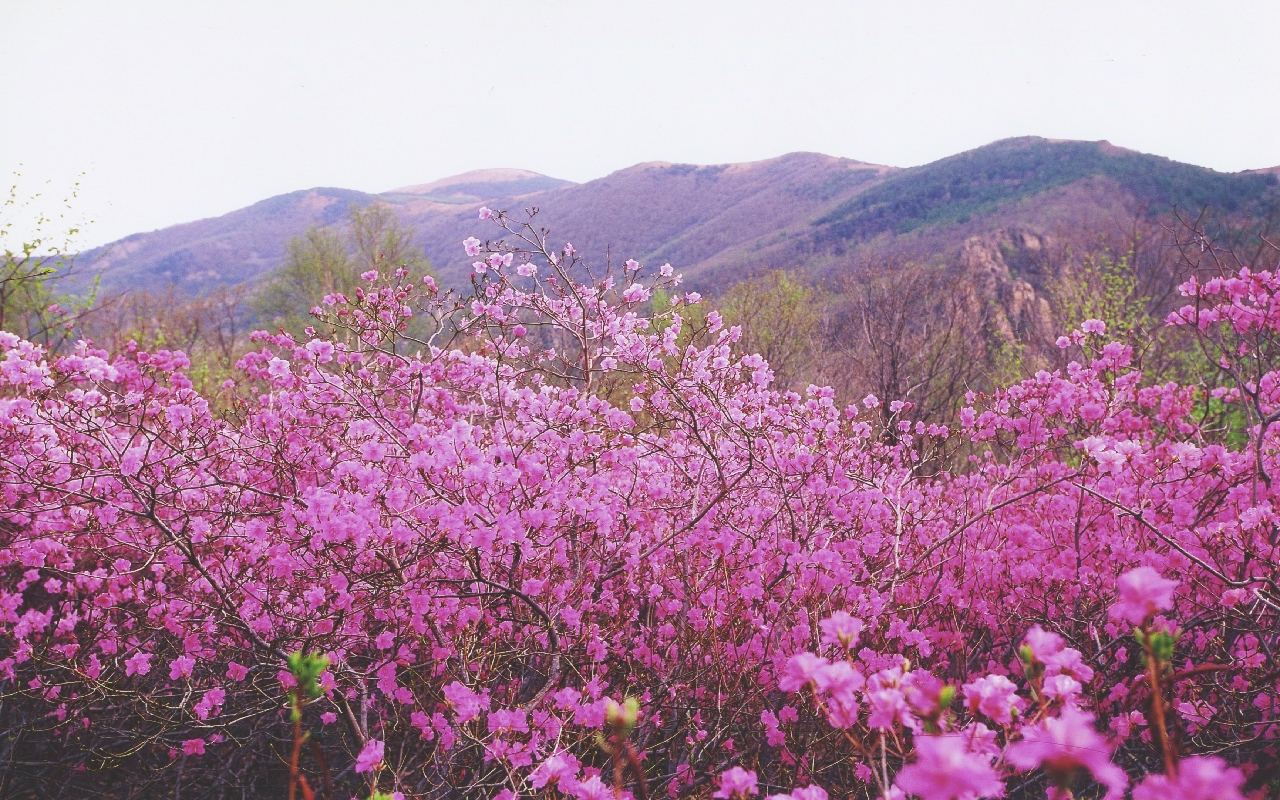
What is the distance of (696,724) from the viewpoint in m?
3.88

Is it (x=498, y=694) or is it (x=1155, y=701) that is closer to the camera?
(x=1155, y=701)

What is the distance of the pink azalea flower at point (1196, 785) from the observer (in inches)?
33.1

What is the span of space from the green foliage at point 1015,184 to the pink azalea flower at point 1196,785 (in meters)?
56.6

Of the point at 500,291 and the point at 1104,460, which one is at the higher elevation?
the point at 500,291

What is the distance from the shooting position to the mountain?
155ft

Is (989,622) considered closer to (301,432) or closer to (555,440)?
(555,440)

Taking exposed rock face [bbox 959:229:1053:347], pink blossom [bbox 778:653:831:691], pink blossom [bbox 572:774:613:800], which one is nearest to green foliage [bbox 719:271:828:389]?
pink blossom [bbox 572:774:613:800]

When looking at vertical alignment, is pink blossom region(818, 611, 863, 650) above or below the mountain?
below

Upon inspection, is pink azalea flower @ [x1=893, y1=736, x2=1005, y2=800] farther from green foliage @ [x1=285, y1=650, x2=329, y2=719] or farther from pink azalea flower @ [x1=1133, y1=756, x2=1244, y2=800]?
green foliage @ [x1=285, y1=650, x2=329, y2=719]

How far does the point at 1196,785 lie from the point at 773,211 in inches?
3949

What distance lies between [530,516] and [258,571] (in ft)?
7.40

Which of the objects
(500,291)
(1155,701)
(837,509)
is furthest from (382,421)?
(1155,701)

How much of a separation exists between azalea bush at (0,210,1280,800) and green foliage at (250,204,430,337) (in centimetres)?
2845

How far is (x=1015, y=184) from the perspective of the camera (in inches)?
2272
